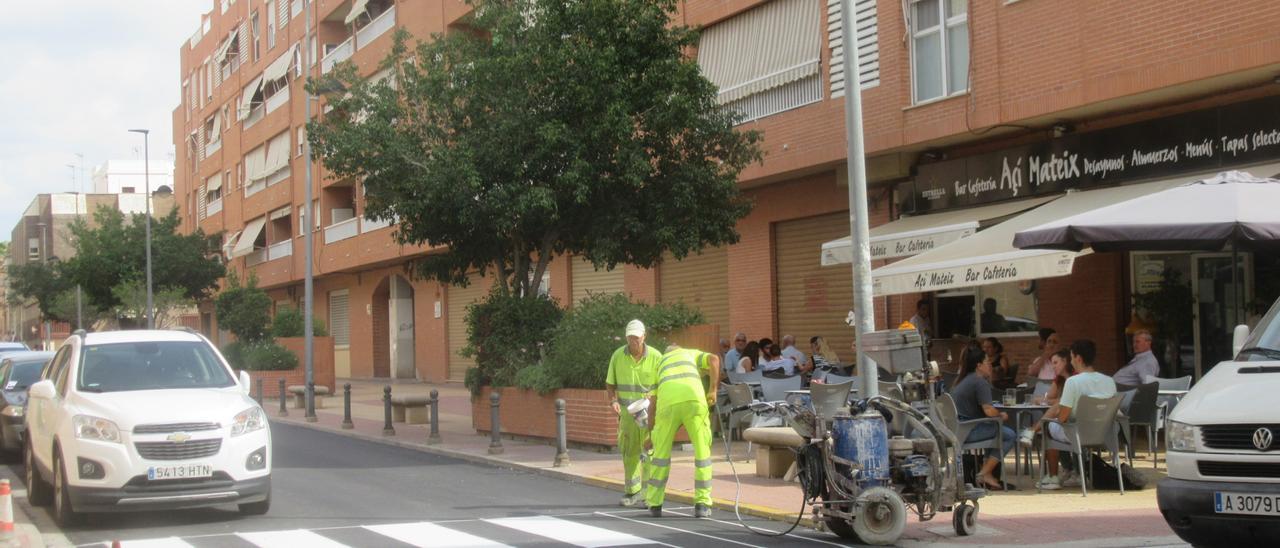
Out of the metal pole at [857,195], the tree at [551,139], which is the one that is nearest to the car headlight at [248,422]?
the metal pole at [857,195]

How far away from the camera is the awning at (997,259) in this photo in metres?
→ 13.7

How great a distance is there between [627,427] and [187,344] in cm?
429

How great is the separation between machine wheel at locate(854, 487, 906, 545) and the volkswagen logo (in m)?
2.70

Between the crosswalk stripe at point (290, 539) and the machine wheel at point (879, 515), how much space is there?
3.84 meters

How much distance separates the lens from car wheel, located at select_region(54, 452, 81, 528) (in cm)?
1069

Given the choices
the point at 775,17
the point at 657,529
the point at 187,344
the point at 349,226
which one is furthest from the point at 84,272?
the point at 657,529

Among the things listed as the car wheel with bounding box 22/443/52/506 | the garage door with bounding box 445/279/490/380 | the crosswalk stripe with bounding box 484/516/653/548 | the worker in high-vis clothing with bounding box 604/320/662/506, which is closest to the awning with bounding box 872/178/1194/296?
the worker in high-vis clothing with bounding box 604/320/662/506

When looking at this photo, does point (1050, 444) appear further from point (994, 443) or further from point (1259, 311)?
point (1259, 311)

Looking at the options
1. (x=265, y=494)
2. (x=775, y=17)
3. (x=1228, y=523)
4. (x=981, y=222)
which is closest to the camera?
(x=1228, y=523)

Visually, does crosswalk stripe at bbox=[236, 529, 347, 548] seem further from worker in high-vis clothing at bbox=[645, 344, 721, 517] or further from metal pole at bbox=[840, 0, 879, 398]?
metal pole at bbox=[840, 0, 879, 398]

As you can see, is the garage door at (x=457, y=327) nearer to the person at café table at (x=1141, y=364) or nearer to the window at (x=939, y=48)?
the window at (x=939, y=48)

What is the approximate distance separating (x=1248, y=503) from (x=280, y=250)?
46910 millimetres

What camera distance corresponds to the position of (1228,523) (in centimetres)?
711

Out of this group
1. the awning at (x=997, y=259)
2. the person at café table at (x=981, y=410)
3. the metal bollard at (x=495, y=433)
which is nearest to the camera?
the person at café table at (x=981, y=410)
